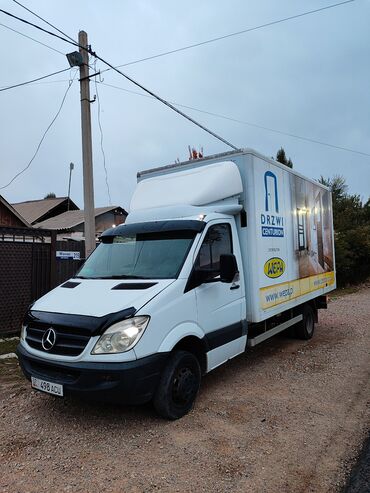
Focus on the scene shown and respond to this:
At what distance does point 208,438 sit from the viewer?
4055 millimetres

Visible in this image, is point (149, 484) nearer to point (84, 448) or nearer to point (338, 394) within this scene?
point (84, 448)

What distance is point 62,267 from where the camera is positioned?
10156 millimetres

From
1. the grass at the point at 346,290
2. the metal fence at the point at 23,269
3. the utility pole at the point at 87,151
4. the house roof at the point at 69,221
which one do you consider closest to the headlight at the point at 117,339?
the utility pole at the point at 87,151

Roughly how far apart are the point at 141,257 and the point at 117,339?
1.41 meters

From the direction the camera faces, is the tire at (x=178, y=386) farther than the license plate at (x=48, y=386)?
Yes

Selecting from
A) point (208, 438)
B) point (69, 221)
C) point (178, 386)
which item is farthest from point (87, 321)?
→ point (69, 221)

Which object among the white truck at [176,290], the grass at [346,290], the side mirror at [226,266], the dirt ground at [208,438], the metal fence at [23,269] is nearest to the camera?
the dirt ground at [208,438]

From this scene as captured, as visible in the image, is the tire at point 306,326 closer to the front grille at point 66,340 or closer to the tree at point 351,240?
the front grille at point 66,340

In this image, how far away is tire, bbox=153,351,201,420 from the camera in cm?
428

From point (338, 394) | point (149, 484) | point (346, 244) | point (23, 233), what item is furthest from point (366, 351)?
point (346, 244)

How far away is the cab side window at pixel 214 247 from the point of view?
16.4 feet

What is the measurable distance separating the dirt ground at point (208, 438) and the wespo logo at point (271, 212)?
2.17 metres

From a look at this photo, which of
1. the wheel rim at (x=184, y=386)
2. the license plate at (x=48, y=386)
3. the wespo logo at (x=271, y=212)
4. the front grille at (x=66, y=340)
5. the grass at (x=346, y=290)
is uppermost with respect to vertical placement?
the wespo logo at (x=271, y=212)

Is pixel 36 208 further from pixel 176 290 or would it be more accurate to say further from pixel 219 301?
pixel 176 290
